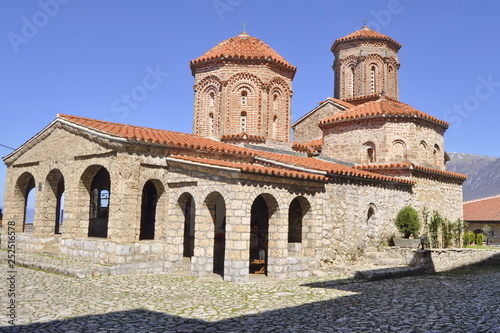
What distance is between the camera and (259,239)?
13.7 metres

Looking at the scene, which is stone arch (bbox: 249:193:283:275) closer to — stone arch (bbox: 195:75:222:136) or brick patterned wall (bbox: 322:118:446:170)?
stone arch (bbox: 195:75:222:136)

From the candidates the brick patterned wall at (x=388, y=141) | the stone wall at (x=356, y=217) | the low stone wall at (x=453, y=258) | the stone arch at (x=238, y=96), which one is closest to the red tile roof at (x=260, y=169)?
the stone wall at (x=356, y=217)

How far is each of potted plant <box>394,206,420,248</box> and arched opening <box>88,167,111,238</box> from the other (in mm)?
11005

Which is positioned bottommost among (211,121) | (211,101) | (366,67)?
(211,121)

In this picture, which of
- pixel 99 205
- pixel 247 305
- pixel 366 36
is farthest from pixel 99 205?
pixel 366 36

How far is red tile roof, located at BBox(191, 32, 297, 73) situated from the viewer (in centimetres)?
1634

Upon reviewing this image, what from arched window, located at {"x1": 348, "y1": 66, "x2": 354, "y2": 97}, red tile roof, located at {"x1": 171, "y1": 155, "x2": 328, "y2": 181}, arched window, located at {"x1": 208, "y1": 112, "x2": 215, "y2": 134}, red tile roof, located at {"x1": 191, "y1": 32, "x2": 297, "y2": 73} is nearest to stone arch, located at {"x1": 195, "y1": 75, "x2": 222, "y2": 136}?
arched window, located at {"x1": 208, "y1": 112, "x2": 215, "y2": 134}

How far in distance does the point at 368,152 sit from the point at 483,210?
17779mm

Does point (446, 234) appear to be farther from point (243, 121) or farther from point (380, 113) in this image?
point (243, 121)

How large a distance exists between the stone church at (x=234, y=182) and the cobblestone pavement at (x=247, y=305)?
1.15 metres

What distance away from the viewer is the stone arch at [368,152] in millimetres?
17109

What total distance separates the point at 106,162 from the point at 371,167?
9996mm

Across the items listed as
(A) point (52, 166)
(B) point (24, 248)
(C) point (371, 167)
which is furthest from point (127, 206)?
(C) point (371, 167)

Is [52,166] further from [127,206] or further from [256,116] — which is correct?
[256,116]
